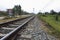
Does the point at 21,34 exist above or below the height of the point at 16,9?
above

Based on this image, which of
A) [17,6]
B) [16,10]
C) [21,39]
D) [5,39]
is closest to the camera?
[5,39]

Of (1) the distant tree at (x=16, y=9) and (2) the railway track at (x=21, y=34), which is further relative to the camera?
(1) the distant tree at (x=16, y=9)

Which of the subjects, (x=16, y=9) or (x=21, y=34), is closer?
(x=21, y=34)

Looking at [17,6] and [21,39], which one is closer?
[21,39]

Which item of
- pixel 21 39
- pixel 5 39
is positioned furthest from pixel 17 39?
pixel 5 39

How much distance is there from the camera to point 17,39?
5.73 meters

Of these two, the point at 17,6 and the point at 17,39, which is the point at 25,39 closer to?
the point at 17,39

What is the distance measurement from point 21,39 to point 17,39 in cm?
16

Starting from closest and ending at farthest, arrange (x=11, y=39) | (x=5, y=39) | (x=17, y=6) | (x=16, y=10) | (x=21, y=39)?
(x=5, y=39) < (x=11, y=39) < (x=21, y=39) < (x=16, y=10) < (x=17, y=6)

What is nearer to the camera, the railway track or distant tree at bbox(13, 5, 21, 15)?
the railway track

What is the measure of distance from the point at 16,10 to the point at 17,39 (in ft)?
259

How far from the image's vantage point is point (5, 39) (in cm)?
476

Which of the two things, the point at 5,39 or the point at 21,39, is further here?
the point at 21,39

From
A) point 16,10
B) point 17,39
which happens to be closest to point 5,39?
point 17,39
